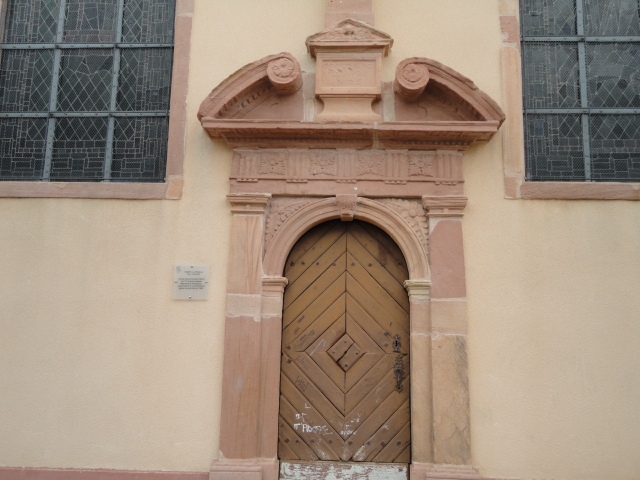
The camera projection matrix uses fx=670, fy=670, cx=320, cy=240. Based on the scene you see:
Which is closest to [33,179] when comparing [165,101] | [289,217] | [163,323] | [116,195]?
[116,195]

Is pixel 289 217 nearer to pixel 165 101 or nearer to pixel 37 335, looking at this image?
pixel 165 101

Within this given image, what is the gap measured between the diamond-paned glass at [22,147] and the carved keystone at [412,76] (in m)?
3.09

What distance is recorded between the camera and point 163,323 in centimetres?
523

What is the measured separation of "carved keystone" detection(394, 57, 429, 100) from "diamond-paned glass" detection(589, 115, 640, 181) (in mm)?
1568

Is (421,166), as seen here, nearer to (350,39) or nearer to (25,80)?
(350,39)

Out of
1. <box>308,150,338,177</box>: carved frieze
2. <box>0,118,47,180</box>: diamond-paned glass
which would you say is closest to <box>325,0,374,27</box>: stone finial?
<box>308,150,338,177</box>: carved frieze

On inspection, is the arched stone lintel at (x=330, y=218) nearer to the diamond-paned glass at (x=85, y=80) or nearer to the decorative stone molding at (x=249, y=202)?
the decorative stone molding at (x=249, y=202)

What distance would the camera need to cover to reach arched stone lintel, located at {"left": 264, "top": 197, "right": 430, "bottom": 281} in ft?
17.3

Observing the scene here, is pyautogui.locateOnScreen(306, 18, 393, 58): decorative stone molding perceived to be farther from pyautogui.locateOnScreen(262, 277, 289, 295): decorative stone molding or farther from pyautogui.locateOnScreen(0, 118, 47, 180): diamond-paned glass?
pyautogui.locateOnScreen(0, 118, 47, 180): diamond-paned glass

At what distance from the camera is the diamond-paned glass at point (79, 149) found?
5703mm

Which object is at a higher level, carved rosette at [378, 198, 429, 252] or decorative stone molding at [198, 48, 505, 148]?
decorative stone molding at [198, 48, 505, 148]

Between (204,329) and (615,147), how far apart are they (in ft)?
12.2

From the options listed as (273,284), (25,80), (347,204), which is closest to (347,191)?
(347,204)

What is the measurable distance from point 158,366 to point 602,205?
371 cm
